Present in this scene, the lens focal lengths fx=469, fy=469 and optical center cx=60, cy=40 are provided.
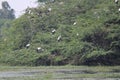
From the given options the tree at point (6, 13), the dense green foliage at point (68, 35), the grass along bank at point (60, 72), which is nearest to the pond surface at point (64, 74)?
the grass along bank at point (60, 72)

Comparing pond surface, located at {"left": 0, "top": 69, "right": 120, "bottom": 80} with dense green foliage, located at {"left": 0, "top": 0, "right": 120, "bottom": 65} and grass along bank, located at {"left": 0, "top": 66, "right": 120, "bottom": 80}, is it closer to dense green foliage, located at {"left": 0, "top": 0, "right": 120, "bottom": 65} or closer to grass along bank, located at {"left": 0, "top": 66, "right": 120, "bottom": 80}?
grass along bank, located at {"left": 0, "top": 66, "right": 120, "bottom": 80}

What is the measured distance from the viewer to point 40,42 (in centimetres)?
1819

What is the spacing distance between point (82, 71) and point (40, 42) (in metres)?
3.87

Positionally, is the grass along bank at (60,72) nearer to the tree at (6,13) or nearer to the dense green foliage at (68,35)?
the dense green foliage at (68,35)

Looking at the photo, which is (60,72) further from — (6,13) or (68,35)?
(6,13)

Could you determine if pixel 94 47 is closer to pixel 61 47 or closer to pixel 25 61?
pixel 61 47

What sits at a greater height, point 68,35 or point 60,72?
point 68,35

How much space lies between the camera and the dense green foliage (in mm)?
16750

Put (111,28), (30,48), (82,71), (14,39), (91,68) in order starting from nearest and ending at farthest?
(82,71)
(91,68)
(111,28)
(30,48)
(14,39)

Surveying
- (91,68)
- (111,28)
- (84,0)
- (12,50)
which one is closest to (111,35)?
(111,28)

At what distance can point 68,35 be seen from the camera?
17656mm

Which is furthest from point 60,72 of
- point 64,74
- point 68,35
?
point 68,35

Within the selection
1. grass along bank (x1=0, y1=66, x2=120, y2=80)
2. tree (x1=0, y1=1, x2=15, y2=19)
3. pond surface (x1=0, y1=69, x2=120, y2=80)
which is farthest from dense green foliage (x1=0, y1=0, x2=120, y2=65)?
tree (x1=0, y1=1, x2=15, y2=19)

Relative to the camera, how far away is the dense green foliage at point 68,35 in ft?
55.0
